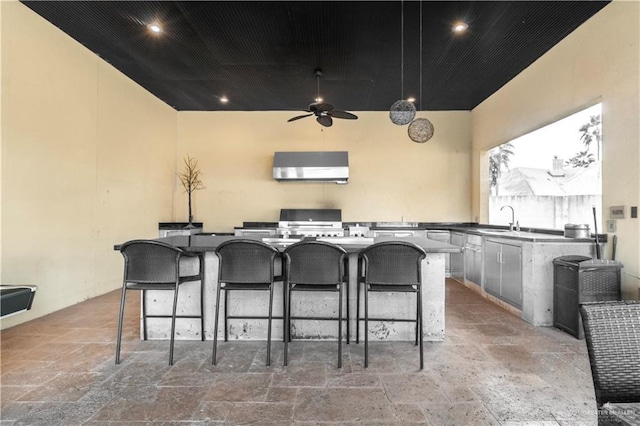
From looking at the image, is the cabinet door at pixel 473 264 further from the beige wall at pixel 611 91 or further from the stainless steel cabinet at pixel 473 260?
the beige wall at pixel 611 91

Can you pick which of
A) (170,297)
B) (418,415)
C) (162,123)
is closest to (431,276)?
(418,415)

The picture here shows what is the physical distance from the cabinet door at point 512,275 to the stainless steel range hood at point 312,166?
112 inches

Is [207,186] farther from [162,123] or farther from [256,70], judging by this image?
[256,70]

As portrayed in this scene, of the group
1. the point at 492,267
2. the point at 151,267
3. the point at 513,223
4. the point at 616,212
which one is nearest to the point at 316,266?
the point at 151,267

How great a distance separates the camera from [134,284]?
256cm

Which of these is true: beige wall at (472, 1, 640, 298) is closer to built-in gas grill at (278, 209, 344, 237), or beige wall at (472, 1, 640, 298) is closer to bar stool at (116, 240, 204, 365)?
built-in gas grill at (278, 209, 344, 237)

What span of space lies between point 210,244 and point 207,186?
13.2 feet

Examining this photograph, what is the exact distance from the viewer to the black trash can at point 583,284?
9.37 ft

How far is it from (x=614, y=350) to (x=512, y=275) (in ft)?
10.1

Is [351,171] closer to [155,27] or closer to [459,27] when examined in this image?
[459,27]

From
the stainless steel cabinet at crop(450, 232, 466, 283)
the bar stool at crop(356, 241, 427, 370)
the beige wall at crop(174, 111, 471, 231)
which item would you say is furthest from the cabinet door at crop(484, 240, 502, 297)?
the bar stool at crop(356, 241, 427, 370)

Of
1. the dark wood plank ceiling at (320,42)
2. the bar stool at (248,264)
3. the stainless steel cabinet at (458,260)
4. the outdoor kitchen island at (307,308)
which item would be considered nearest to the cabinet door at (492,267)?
the stainless steel cabinet at (458,260)

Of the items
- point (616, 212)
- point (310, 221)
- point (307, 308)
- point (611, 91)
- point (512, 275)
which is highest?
point (611, 91)

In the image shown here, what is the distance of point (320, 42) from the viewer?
3.73 m
